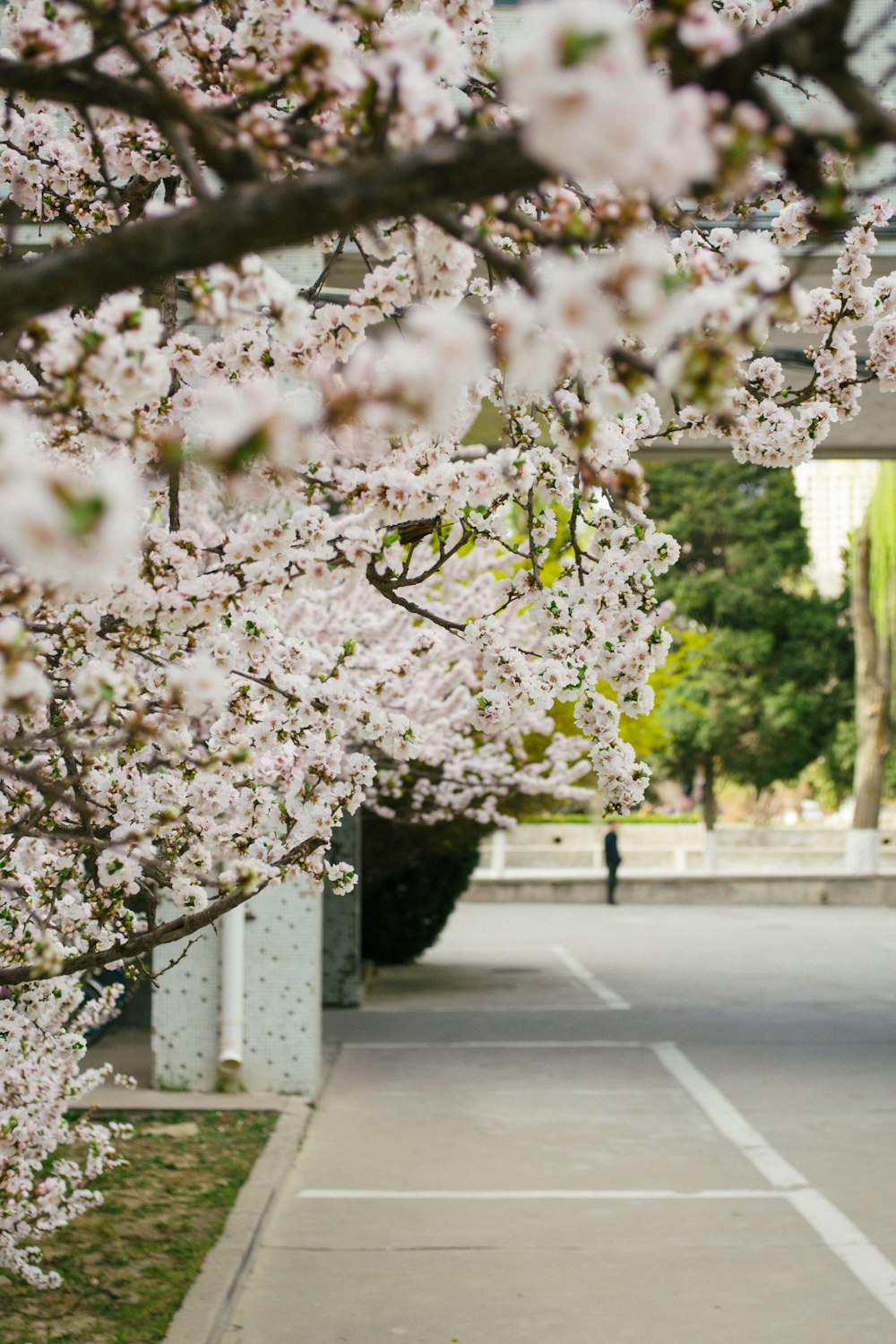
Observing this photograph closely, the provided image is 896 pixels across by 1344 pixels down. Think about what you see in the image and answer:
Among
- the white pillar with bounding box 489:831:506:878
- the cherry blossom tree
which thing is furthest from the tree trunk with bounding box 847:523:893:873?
the cherry blossom tree

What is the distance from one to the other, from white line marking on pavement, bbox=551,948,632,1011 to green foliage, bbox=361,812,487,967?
1.71m

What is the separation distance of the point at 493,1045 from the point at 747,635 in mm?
27733

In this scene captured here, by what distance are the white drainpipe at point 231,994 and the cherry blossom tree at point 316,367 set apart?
3248mm

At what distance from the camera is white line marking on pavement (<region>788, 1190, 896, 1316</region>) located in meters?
5.63

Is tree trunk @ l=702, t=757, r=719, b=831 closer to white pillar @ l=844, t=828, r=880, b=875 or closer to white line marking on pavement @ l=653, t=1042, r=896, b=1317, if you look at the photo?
white pillar @ l=844, t=828, r=880, b=875

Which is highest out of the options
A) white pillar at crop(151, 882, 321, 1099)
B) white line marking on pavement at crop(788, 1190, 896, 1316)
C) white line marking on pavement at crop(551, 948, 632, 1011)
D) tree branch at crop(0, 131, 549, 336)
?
tree branch at crop(0, 131, 549, 336)

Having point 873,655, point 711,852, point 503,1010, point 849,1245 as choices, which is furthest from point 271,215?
point 873,655

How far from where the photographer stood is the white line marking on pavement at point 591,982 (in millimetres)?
14656

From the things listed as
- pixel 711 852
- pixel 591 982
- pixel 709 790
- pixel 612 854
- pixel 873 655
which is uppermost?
pixel 873 655

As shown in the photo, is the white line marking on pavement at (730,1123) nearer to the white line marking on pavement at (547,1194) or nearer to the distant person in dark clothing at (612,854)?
the white line marking on pavement at (547,1194)

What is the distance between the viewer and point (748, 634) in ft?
127

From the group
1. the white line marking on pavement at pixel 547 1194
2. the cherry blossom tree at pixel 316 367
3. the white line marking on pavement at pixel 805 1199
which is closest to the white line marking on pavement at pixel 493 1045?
the white line marking on pavement at pixel 805 1199

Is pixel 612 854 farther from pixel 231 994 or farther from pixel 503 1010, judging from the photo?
pixel 231 994

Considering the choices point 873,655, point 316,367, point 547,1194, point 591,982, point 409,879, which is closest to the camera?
point 316,367
